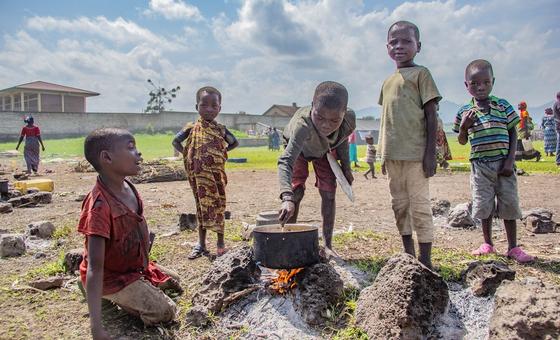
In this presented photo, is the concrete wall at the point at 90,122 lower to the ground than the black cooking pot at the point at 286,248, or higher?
higher

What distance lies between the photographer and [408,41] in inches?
159

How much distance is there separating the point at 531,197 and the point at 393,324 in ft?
22.1

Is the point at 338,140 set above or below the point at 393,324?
above

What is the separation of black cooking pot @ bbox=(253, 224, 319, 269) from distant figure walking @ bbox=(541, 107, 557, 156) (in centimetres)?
1581

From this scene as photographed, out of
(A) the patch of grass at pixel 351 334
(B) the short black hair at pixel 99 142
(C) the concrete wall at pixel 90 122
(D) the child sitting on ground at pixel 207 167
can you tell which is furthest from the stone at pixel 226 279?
(C) the concrete wall at pixel 90 122

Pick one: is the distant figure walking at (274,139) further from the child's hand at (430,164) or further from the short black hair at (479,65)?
the child's hand at (430,164)

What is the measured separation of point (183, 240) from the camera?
227 inches

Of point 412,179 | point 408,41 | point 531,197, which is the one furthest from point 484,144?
point 531,197

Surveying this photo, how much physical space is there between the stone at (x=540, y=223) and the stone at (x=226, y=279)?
146 inches

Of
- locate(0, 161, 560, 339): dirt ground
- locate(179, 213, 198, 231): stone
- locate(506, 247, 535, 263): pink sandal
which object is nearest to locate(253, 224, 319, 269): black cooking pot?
locate(0, 161, 560, 339): dirt ground

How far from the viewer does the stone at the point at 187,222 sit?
6.35m

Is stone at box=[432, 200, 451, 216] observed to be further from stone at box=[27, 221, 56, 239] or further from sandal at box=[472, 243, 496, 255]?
stone at box=[27, 221, 56, 239]

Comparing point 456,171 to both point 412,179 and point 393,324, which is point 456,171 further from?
point 393,324

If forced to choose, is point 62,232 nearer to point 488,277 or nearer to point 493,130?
point 488,277
